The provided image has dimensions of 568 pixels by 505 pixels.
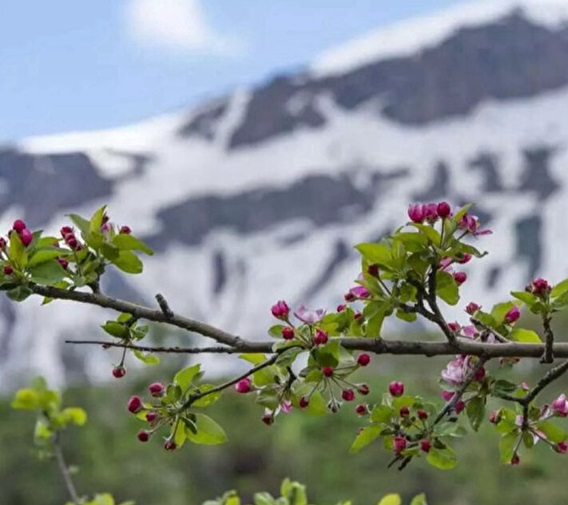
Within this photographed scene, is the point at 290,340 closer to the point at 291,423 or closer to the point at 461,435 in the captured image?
the point at 461,435

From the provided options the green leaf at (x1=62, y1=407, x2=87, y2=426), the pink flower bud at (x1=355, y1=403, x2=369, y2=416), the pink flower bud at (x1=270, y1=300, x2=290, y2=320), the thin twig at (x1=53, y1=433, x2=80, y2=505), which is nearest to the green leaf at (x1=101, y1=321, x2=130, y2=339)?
the pink flower bud at (x1=270, y1=300, x2=290, y2=320)

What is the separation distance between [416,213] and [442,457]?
247 mm

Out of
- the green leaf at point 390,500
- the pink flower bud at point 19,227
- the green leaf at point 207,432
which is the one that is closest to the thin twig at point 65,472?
the green leaf at point 390,500

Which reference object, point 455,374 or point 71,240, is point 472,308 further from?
point 71,240

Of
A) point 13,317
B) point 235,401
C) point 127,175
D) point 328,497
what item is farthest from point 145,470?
point 127,175

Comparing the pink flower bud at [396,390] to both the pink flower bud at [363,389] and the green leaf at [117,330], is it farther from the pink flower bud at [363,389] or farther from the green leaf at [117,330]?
the green leaf at [117,330]

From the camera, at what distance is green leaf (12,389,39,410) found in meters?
1.84

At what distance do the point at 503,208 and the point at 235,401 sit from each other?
4456cm

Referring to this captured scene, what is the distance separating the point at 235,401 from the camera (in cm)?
2111

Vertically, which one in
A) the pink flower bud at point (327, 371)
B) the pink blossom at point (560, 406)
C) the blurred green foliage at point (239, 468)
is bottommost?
the pink blossom at point (560, 406)

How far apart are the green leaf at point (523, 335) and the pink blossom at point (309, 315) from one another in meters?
0.22

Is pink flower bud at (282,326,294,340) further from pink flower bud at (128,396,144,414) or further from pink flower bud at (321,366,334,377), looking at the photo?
pink flower bud at (128,396,144,414)

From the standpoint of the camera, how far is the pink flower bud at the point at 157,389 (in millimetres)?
1023

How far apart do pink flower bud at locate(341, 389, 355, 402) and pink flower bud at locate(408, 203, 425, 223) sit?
168 mm
